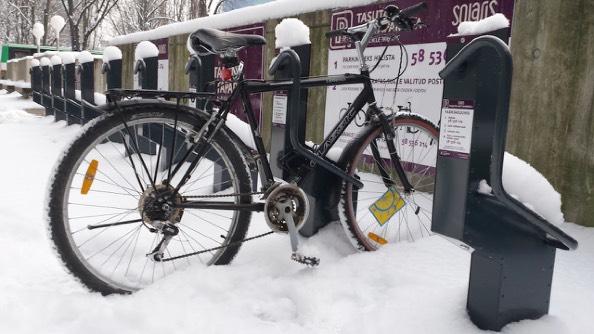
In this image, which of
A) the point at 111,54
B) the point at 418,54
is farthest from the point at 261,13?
the point at 418,54

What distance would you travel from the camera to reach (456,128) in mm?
1956

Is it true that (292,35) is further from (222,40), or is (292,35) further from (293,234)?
(293,234)

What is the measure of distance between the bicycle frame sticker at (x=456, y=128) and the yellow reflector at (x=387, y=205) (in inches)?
37.9

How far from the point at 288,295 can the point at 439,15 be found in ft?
9.13

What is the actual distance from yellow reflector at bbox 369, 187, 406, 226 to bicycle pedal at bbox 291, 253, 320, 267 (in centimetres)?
57

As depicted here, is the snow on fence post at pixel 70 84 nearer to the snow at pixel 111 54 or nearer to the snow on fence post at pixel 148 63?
the snow at pixel 111 54

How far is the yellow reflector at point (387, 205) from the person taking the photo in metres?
2.95

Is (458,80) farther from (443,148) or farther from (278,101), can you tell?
(278,101)

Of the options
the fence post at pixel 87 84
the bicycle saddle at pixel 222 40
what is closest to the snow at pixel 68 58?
the fence post at pixel 87 84

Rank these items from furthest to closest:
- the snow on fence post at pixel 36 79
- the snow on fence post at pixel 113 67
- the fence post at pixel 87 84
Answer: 1. the snow on fence post at pixel 36 79
2. the fence post at pixel 87 84
3. the snow on fence post at pixel 113 67

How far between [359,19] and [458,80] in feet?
10.1

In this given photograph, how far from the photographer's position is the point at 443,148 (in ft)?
6.59

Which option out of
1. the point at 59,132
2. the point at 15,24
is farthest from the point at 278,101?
the point at 15,24

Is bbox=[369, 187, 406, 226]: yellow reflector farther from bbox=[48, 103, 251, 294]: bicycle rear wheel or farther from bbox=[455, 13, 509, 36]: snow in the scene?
bbox=[455, 13, 509, 36]: snow
